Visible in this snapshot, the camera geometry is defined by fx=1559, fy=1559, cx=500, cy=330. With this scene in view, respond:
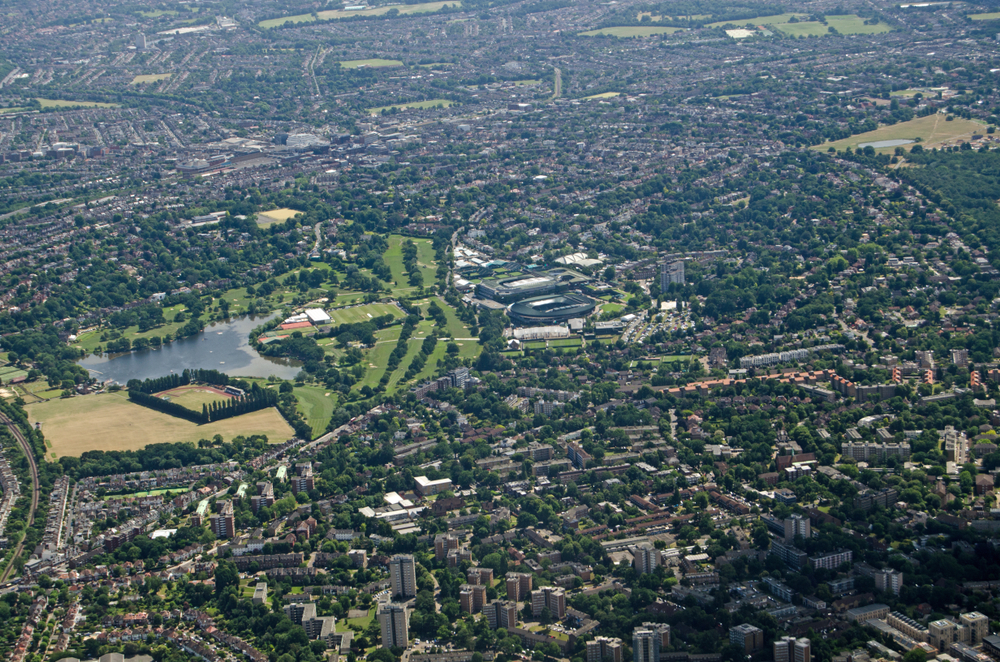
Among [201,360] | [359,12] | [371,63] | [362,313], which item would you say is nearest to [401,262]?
[362,313]

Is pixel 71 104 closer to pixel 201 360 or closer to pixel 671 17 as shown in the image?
pixel 671 17

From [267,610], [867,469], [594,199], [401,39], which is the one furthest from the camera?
[401,39]

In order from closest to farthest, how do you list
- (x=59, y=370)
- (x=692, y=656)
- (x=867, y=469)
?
1. (x=692, y=656)
2. (x=867, y=469)
3. (x=59, y=370)

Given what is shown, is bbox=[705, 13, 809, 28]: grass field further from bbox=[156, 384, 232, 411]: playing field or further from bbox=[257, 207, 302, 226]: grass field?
bbox=[156, 384, 232, 411]: playing field

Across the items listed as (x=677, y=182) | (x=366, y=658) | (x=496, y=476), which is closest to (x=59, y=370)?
(x=496, y=476)

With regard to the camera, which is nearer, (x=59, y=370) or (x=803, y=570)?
(x=803, y=570)

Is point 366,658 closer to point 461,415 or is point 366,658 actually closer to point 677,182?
point 461,415
